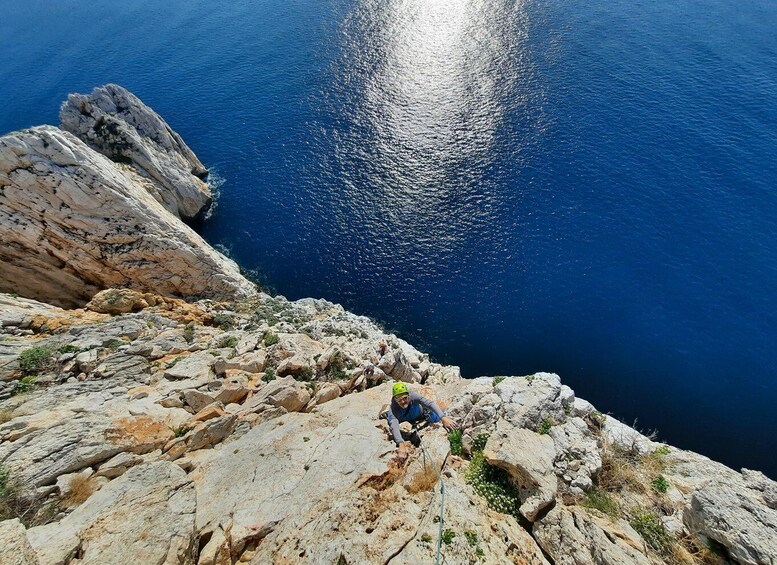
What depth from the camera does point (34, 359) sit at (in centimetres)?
2664

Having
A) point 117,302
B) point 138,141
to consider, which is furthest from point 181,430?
point 138,141

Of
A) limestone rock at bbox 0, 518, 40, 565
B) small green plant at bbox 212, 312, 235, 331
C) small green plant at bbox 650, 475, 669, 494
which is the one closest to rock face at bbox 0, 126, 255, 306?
small green plant at bbox 212, 312, 235, 331

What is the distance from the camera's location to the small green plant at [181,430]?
22.8 m

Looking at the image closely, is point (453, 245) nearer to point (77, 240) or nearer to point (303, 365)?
point (303, 365)

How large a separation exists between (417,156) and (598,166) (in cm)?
2722

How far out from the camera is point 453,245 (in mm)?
55031

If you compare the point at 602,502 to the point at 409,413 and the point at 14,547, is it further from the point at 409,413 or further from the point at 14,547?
the point at 14,547

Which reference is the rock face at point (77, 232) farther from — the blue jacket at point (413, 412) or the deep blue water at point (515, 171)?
the blue jacket at point (413, 412)

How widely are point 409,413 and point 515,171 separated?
170 feet

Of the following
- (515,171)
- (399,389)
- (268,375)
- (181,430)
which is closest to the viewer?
(399,389)

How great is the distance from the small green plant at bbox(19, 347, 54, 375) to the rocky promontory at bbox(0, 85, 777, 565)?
3.2 inches

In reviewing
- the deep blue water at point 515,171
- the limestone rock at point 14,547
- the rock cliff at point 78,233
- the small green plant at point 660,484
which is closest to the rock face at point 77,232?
the rock cliff at point 78,233

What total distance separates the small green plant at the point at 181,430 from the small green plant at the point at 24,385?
9.95m

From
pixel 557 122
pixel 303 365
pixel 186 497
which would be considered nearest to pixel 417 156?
pixel 557 122
